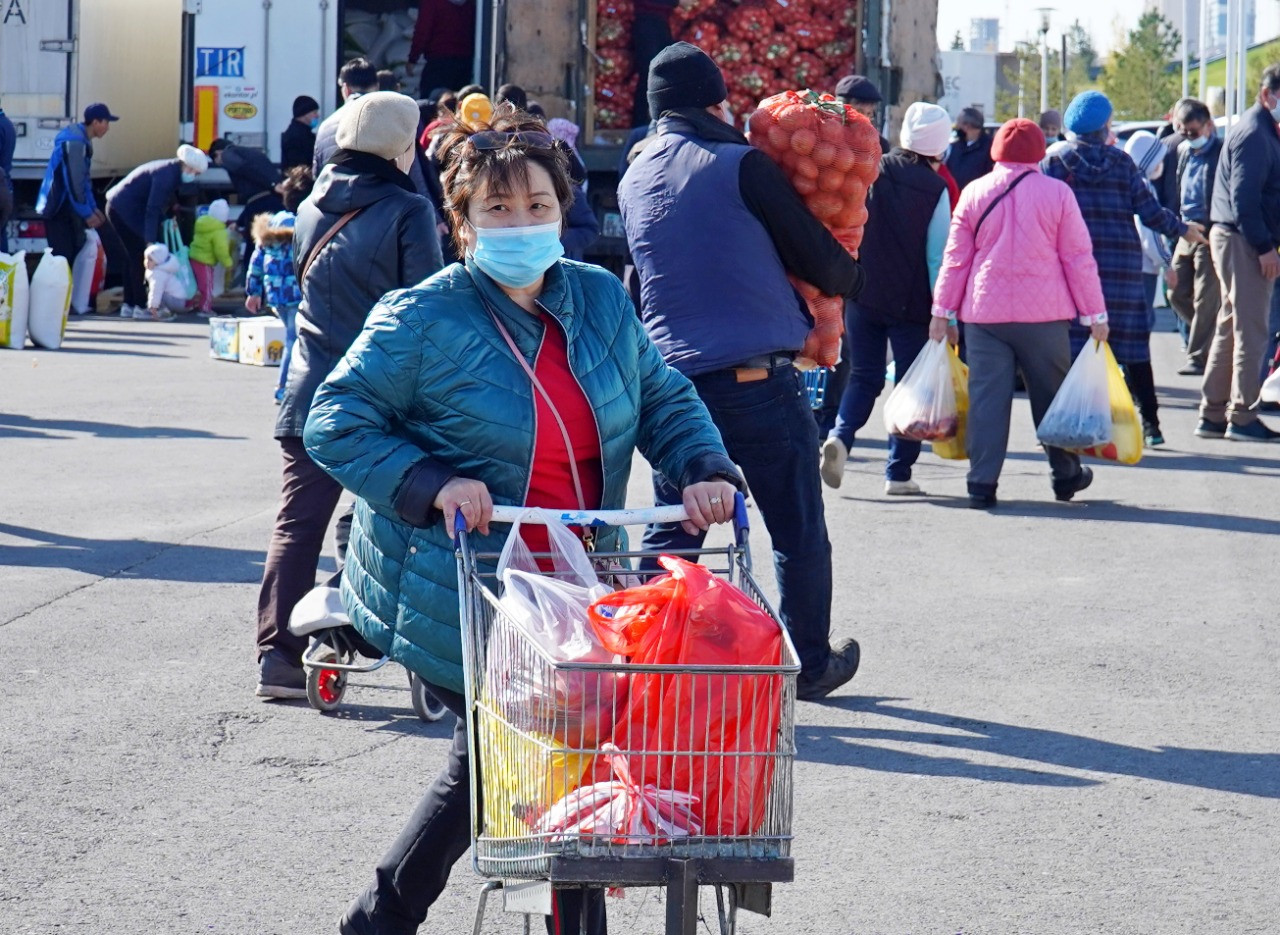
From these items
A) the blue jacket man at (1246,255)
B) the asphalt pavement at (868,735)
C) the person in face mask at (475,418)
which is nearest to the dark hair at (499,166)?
the person in face mask at (475,418)

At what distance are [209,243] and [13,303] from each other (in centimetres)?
433

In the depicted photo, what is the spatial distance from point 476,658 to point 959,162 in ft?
44.6

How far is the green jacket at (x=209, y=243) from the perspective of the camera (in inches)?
822

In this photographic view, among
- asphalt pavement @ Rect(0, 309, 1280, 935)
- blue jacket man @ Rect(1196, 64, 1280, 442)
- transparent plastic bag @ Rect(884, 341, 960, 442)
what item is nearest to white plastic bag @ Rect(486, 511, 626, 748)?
asphalt pavement @ Rect(0, 309, 1280, 935)

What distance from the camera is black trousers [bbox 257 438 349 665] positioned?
602 centimetres

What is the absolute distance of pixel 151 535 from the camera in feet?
29.0

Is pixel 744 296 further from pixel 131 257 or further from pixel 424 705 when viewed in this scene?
pixel 131 257

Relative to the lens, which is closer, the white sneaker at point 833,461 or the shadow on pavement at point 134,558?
the shadow on pavement at point 134,558

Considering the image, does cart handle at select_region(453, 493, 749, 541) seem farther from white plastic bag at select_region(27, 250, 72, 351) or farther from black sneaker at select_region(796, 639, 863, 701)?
white plastic bag at select_region(27, 250, 72, 351)

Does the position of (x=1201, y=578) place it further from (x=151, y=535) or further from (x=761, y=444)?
(x=151, y=535)

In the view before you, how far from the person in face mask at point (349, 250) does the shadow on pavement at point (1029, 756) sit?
175 centimetres

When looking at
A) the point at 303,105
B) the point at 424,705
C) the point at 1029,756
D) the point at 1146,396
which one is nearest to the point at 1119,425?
the point at 1146,396

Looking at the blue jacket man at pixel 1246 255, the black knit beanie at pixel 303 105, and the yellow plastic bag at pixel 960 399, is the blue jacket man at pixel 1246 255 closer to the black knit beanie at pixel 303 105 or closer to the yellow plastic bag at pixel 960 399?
the yellow plastic bag at pixel 960 399

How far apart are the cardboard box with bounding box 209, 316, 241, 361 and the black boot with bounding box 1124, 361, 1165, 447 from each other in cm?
797
